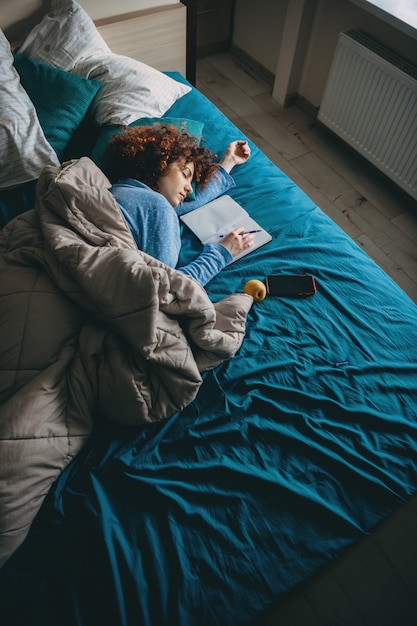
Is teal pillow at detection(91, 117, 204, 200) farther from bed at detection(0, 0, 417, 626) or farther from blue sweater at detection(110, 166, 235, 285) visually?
bed at detection(0, 0, 417, 626)

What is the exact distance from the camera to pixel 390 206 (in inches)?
84.0

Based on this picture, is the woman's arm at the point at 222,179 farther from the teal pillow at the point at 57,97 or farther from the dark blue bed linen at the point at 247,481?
the teal pillow at the point at 57,97

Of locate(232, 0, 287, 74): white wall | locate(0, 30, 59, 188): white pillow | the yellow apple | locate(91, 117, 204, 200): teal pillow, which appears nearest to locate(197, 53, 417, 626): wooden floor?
locate(232, 0, 287, 74): white wall

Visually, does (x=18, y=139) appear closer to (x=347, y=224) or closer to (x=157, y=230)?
(x=157, y=230)

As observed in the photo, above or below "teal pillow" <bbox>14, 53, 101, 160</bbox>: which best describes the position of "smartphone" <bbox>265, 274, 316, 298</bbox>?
below

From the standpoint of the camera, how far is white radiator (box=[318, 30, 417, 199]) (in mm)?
1870

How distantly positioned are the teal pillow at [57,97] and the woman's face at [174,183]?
464 millimetres

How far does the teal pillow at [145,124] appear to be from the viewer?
1502 mm

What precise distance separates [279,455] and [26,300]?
0.68 metres

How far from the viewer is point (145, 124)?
1576 mm

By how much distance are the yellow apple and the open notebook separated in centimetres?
15

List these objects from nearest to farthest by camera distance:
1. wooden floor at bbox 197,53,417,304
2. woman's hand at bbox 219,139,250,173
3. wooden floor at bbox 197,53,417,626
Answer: wooden floor at bbox 197,53,417,626, woman's hand at bbox 219,139,250,173, wooden floor at bbox 197,53,417,304

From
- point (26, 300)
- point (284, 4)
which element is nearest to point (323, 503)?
point (26, 300)

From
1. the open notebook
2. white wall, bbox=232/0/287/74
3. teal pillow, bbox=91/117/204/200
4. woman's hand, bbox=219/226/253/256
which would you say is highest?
teal pillow, bbox=91/117/204/200
